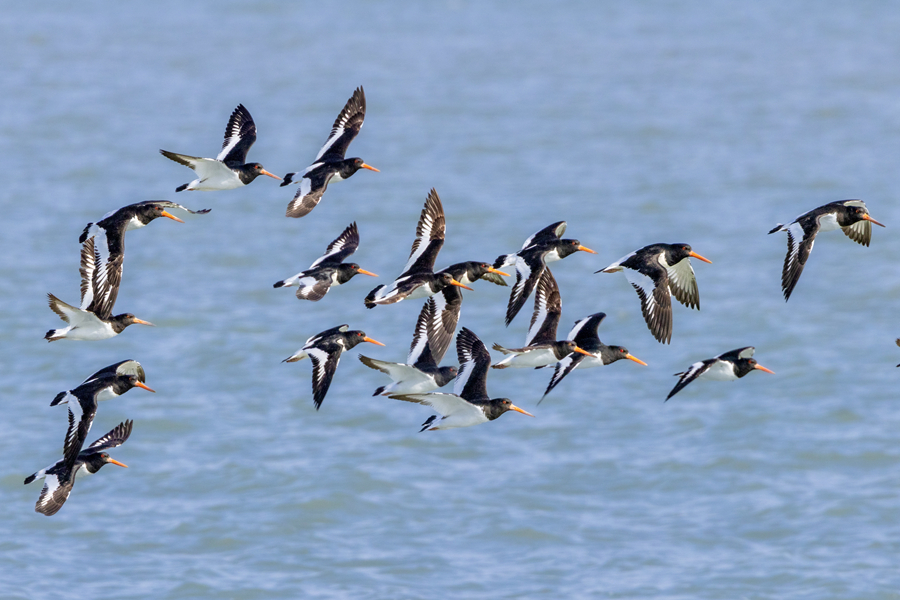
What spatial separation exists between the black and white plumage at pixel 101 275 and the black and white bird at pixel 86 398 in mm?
520

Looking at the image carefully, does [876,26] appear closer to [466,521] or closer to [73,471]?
[466,521]

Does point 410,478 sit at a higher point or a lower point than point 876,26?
lower

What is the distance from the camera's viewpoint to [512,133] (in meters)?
58.2

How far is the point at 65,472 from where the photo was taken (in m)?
13.5

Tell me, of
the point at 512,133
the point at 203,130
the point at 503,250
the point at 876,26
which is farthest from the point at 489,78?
the point at 503,250

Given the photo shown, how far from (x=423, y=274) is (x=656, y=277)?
2533 mm

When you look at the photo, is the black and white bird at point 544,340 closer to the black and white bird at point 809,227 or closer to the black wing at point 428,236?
the black wing at point 428,236

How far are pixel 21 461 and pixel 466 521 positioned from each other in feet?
33.3

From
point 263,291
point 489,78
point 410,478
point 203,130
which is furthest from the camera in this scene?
point 489,78

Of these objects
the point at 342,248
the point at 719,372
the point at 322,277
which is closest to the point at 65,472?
the point at 322,277

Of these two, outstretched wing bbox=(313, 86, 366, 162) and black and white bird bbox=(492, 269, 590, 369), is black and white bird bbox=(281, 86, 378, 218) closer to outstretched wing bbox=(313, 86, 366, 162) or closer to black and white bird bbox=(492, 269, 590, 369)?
outstretched wing bbox=(313, 86, 366, 162)

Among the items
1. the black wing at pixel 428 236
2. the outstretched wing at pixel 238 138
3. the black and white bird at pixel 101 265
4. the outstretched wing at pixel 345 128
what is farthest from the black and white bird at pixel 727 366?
the outstretched wing at pixel 238 138

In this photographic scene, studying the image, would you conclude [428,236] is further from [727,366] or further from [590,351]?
[727,366]

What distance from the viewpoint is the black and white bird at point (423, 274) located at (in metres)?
13.1
